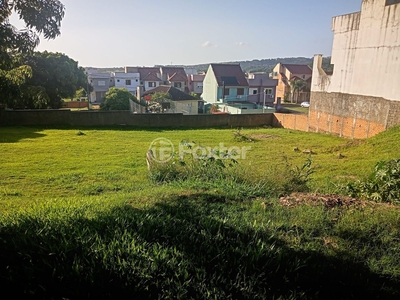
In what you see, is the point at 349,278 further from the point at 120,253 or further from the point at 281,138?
the point at 281,138

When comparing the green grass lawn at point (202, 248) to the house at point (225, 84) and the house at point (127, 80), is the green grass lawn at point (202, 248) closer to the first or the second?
the house at point (225, 84)

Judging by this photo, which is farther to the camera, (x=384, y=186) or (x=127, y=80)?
(x=127, y=80)

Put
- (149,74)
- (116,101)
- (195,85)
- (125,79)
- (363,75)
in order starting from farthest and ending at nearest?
(195,85) → (149,74) → (125,79) → (116,101) → (363,75)

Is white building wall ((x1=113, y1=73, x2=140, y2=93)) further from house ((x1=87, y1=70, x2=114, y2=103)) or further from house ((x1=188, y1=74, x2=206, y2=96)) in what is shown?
house ((x1=188, y1=74, x2=206, y2=96))

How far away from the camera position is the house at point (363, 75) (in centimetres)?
1294

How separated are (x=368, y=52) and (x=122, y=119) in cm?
1378

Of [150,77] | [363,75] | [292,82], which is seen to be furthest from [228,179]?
[292,82]

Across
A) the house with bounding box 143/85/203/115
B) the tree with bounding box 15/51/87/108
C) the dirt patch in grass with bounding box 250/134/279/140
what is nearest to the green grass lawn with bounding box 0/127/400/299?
the dirt patch in grass with bounding box 250/134/279/140

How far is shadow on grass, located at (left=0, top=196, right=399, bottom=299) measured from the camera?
201cm

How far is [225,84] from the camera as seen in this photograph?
117 ft

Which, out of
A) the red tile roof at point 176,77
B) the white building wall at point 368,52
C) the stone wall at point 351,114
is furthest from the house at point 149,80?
the white building wall at point 368,52

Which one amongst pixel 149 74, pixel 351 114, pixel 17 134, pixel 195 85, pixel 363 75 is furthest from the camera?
pixel 195 85

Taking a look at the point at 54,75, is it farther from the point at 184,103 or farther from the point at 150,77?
the point at 150,77

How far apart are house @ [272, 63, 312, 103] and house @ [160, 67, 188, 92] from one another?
51.6 ft
